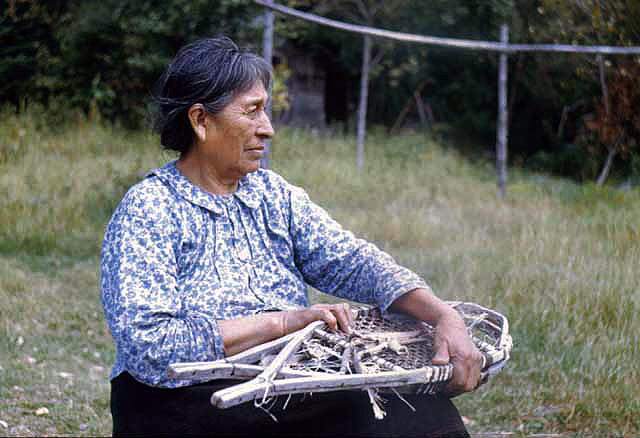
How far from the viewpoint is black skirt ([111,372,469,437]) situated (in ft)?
6.06

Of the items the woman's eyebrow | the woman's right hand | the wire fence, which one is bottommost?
the woman's right hand

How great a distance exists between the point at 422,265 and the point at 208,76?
3.28 m

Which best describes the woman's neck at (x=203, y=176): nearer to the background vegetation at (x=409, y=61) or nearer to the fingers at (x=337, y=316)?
the fingers at (x=337, y=316)

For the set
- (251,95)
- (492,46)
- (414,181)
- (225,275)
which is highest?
(492,46)

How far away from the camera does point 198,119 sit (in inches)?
85.0

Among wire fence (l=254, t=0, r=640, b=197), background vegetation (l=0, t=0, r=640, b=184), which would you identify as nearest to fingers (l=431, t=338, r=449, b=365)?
wire fence (l=254, t=0, r=640, b=197)

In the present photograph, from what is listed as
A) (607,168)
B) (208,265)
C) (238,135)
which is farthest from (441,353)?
(607,168)

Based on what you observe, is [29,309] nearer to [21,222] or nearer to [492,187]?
[21,222]

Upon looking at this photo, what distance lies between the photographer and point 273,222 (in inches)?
88.7

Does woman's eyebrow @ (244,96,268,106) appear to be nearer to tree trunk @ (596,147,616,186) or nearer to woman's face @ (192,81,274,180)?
woman's face @ (192,81,274,180)

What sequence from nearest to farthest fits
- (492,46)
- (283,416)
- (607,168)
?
1. (283,416)
2. (492,46)
3. (607,168)

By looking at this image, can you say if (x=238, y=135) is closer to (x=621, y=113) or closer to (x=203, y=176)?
(x=203, y=176)

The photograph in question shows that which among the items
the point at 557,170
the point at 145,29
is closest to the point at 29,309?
the point at 145,29

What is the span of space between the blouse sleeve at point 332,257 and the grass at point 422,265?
0.93m
